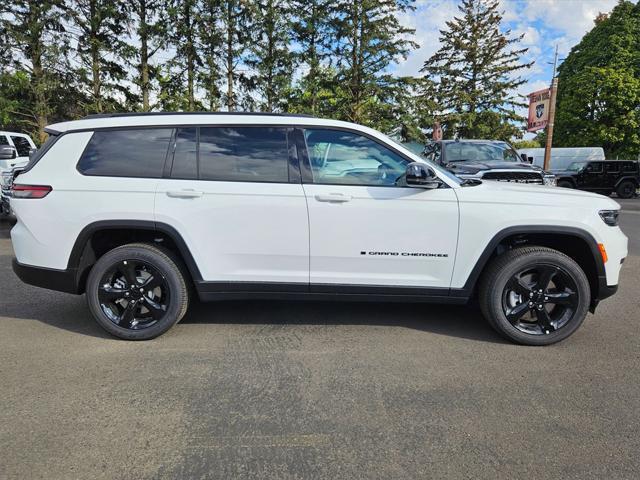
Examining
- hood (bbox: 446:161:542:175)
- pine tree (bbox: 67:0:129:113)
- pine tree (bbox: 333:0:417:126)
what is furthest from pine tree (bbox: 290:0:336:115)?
hood (bbox: 446:161:542:175)

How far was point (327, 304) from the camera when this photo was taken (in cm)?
481

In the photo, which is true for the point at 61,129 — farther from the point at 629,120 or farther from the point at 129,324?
the point at 629,120

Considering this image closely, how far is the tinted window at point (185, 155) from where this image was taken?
3.70 metres

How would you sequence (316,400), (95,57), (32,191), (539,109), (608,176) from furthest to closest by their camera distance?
1. (608,176)
2. (95,57)
3. (539,109)
4. (32,191)
5. (316,400)

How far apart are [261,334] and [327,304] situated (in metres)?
1.03

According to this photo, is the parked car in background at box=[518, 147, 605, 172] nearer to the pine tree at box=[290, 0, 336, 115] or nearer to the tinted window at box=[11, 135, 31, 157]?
the pine tree at box=[290, 0, 336, 115]

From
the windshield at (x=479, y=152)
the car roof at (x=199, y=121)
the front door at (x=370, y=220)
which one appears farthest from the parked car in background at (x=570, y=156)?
the car roof at (x=199, y=121)

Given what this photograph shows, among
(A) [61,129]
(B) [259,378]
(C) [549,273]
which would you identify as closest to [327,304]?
(B) [259,378]

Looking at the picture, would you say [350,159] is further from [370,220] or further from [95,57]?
[95,57]

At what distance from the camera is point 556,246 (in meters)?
3.92

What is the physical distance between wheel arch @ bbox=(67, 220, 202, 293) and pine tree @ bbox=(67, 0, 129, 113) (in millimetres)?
19192

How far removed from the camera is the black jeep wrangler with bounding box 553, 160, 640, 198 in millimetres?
22047

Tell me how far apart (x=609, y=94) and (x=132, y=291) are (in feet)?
119

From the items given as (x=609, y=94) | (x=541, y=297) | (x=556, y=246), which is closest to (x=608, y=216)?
(x=556, y=246)
